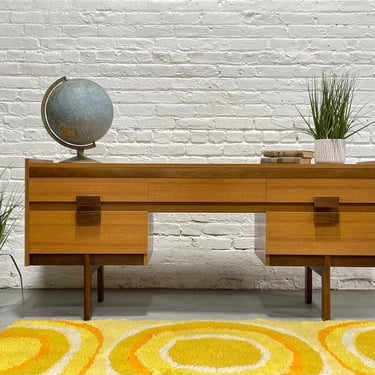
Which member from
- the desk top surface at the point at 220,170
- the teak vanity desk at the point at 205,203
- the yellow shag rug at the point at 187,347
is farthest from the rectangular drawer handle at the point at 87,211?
the yellow shag rug at the point at 187,347

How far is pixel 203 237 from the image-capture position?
255 cm

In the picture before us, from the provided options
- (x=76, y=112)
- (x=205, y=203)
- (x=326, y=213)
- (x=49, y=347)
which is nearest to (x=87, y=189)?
(x=76, y=112)

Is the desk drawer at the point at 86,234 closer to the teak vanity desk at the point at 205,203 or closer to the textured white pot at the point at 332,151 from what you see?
the teak vanity desk at the point at 205,203

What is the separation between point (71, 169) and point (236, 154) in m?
1.03

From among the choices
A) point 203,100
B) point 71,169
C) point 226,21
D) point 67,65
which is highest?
point 226,21

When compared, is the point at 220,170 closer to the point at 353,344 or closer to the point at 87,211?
the point at 87,211

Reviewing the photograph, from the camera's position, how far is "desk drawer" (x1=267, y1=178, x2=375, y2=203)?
1.85m

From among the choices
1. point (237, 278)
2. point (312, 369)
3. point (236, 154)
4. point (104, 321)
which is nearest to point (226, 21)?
point (236, 154)

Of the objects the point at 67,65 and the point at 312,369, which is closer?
the point at 312,369

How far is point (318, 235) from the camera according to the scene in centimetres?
185

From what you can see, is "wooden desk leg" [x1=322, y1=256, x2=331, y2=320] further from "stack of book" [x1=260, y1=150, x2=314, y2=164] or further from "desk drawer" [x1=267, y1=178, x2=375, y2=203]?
"stack of book" [x1=260, y1=150, x2=314, y2=164]

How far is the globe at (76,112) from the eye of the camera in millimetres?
1938

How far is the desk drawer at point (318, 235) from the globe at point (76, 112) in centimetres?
86

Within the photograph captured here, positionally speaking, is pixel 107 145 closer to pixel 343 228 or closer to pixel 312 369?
pixel 343 228
